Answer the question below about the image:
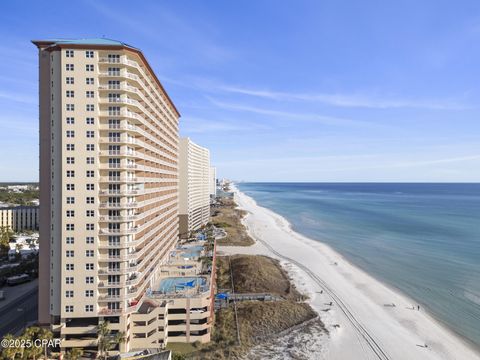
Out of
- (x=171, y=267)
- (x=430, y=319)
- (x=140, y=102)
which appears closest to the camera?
(x=140, y=102)

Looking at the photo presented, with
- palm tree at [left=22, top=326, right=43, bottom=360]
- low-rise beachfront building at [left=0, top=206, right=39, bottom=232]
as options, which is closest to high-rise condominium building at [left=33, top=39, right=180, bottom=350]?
palm tree at [left=22, top=326, right=43, bottom=360]

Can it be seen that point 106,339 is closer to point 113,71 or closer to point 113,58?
point 113,71

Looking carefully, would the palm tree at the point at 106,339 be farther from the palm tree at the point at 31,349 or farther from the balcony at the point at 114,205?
the balcony at the point at 114,205

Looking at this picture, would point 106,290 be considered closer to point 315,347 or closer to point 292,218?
point 315,347

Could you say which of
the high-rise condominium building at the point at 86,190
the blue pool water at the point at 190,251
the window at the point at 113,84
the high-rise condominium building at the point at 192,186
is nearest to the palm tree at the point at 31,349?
the high-rise condominium building at the point at 86,190

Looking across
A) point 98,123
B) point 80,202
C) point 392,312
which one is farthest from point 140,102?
point 392,312

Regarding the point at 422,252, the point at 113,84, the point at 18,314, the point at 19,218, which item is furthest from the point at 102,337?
the point at 19,218
